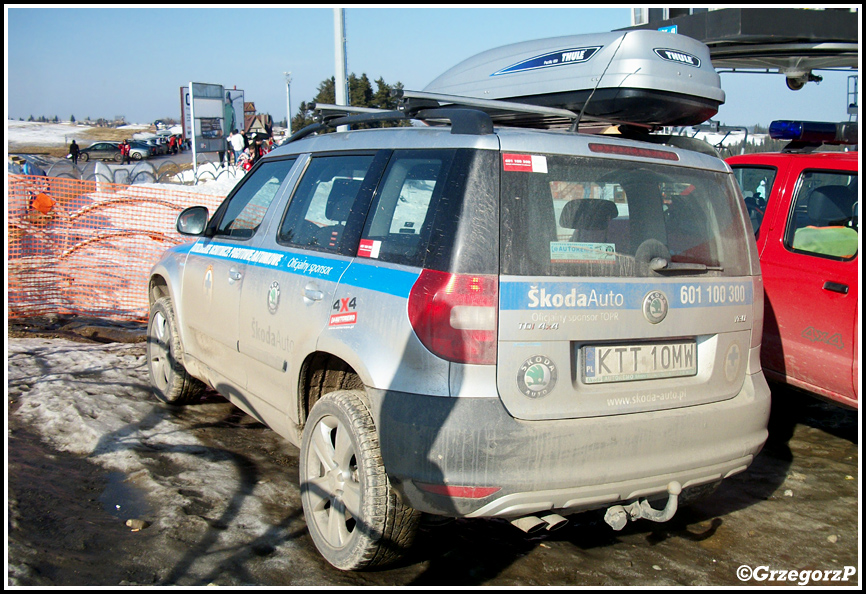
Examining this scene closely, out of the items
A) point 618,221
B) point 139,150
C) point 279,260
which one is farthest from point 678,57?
point 139,150

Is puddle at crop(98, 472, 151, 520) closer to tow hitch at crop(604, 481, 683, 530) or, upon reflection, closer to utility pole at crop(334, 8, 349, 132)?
tow hitch at crop(604, 481, 683, 530)

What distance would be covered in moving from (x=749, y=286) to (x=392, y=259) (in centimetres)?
165

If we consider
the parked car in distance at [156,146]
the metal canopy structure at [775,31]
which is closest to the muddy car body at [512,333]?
the metal canopy structure at [775,31]

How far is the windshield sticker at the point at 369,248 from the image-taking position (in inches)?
121

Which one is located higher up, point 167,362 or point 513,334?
point 513,334

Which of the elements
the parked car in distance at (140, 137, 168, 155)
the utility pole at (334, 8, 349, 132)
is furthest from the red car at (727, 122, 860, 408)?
the parked car in distance at (140, 137, 168, 155)

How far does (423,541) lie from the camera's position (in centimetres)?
346

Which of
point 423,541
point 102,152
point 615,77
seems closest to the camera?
point 423,541

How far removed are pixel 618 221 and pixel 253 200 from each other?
2.42 m

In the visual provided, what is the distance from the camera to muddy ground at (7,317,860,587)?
3.09 metres

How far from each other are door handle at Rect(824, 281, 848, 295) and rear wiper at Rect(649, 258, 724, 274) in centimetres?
175

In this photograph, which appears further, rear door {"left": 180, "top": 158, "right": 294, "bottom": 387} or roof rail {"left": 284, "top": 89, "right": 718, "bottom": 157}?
rear door {"left": 180, "top": 158, "right": 294, "bottom": 387}

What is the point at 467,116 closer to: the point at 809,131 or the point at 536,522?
the point at 536,522

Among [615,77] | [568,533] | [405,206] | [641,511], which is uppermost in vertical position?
[615,77]
